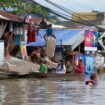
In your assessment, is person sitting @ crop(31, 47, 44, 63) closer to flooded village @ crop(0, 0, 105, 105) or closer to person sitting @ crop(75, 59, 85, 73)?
flooded village @ crop(0, 0, 105, 105)

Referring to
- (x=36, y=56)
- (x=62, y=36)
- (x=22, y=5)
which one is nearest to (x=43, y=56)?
(x=36, y=56)

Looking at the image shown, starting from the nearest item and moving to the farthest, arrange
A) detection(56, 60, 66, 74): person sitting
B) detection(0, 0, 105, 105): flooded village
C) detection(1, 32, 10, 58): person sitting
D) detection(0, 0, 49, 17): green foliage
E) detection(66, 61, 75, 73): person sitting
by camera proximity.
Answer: detection(0, 0, 105, 105): flooded village, detection(1, 32, 10, 58): person sitting, detection(56, 60, 66, 74): person sitting, detection(66, 61, 75, 73): person sitting, detection(0, 0, 49, 17): green foliage

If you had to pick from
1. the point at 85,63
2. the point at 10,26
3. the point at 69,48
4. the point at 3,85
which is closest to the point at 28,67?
the point at 10,26

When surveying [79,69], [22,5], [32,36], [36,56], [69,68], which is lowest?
[79,69]

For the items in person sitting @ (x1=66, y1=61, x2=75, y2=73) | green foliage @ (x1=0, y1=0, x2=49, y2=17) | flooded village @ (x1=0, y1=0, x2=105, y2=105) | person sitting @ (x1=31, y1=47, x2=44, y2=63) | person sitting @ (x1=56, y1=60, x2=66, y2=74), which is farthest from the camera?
green foliage @ (x1=0, y1=0, x2=49, y2=17)

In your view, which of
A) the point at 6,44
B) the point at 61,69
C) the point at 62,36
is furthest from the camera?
the point at 62,36

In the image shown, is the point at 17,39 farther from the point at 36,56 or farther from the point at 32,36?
the point at 36,56

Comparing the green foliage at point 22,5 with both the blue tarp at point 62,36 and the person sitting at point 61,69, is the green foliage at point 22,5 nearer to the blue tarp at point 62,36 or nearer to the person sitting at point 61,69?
the blue tarp at point 62,36

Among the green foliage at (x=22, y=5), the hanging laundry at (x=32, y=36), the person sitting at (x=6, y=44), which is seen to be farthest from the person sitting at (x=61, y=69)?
the green foliage at (x=22, y=5)

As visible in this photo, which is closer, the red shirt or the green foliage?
the green foliage

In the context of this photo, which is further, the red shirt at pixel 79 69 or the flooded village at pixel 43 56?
the red shirt at pixel 79 69

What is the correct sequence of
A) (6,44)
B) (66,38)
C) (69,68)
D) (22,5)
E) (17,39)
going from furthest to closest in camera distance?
(22,5) → (66,38) → (69,68) → (17,39) → (6,44)

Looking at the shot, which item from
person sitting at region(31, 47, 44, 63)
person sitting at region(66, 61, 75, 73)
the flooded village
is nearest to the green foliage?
the flooded village

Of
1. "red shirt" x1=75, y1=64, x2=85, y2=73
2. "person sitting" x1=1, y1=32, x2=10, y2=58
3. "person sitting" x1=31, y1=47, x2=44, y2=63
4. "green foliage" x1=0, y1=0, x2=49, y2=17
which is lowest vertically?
"red shirt" x1=75, y1=64, x2=85, y2=73
